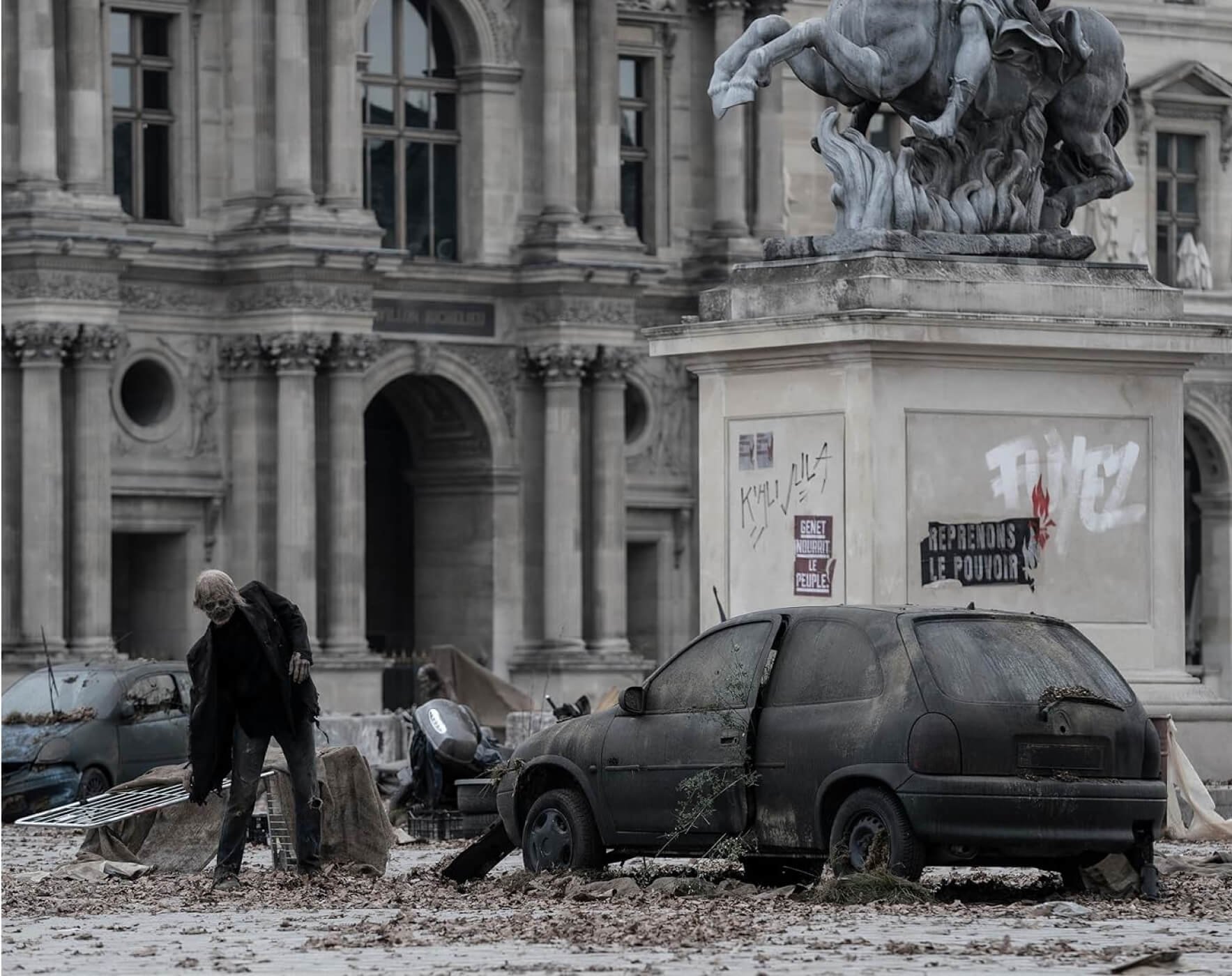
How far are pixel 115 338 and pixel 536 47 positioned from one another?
8.38m

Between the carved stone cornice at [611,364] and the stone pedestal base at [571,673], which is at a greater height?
the carved stone cornice at [611,364]

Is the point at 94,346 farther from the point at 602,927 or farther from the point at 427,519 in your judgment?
the point at 602,927

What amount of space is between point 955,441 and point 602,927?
20.3 ft

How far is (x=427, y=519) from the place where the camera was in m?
53.8

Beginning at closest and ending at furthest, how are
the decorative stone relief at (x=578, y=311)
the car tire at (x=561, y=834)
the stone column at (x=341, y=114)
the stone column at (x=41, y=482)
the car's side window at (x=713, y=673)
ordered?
1. the car's side window at (x=713, y=673)
2. the car tire at (x=561, y=834)
3. the stone column at (x=41, y=482)
4. the stone column at (x=341, y=114)
5. the decorative stone relief at (x=578, y=311)

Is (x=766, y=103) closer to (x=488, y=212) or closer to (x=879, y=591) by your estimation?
(x=488, y=212)

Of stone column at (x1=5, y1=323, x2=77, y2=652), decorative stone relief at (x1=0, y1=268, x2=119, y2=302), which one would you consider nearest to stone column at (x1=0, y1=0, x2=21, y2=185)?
decorative stone relief at (x1=0, y1=268, x2=119, y2=302)

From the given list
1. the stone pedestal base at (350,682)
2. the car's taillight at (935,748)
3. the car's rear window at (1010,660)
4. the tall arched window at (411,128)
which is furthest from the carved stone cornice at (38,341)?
the car's taillight at (935,748)

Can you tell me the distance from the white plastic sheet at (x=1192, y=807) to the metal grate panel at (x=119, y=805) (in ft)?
16.7

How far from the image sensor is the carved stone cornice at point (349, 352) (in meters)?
49.1

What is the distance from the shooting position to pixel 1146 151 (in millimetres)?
60062

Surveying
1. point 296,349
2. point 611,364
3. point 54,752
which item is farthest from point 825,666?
point 611,364

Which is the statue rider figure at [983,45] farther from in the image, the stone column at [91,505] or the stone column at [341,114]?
the stone column at [341,114]

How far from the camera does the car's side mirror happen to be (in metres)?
17.8
